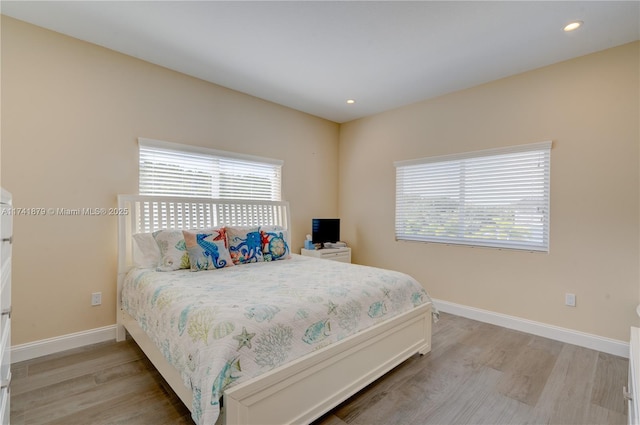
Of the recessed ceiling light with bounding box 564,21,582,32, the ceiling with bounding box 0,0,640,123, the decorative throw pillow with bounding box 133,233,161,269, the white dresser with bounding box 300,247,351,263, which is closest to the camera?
the ceiling with bounding box 0,0,640,123

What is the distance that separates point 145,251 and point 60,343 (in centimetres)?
100

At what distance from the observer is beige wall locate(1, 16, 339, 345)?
2.42 m

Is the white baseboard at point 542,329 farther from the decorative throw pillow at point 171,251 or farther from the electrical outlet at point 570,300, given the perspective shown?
the decorative throw pillow at point 171,251

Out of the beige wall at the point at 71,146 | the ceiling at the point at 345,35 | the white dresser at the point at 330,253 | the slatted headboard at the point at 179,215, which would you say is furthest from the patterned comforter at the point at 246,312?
the ceiling at the point at 345,35

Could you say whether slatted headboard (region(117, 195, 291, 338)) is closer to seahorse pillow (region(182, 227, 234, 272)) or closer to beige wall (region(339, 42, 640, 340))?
seahorse pillow (region(182, 227, 234, 272))

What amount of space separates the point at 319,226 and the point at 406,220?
1217 millimetres

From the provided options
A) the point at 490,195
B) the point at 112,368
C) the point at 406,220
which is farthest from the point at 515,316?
the point at 112,368

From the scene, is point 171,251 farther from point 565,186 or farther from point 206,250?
point 565,186

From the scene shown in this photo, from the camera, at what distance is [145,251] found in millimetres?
2783

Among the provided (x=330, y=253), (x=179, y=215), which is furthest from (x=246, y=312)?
(x=330, y=253)

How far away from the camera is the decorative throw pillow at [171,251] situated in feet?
8.68

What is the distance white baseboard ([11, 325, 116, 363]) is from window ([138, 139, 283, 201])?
1.36 meters

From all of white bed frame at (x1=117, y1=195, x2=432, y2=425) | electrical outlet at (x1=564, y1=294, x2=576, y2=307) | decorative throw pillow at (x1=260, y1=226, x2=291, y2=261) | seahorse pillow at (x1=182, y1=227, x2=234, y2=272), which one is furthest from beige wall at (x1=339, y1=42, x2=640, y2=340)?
seahorse pillow at (x1=182, y1=227, x2=234, y2=272)

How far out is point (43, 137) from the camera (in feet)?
8.27
